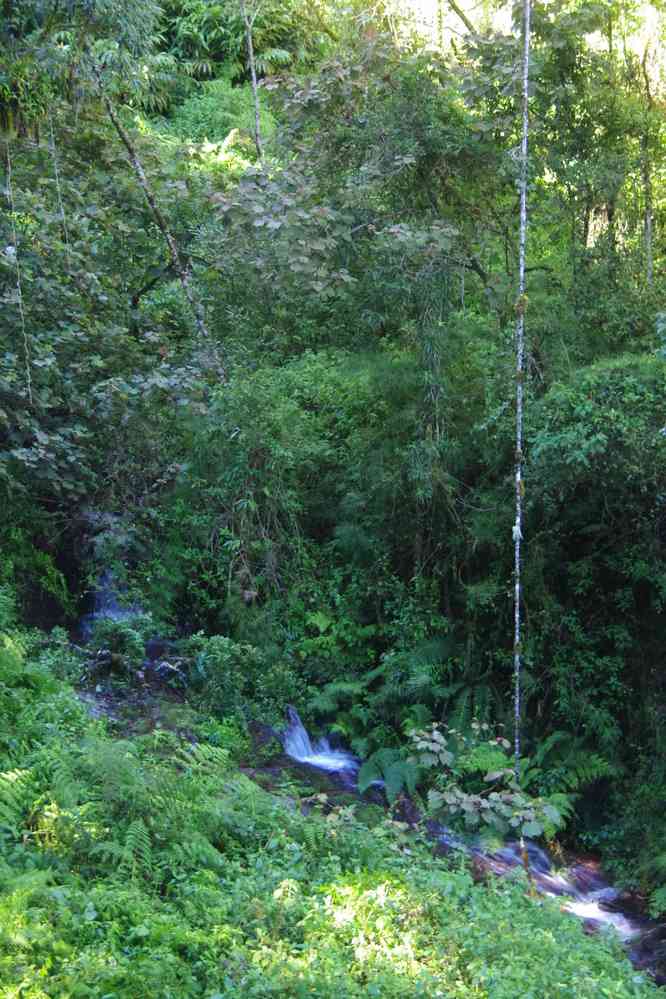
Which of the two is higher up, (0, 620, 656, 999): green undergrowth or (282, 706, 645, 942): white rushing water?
(0, 620, 656, 999): green undergrowth

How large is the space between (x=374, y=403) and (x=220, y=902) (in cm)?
642

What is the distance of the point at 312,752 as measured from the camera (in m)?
9.55

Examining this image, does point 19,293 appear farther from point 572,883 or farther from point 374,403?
point 572,883

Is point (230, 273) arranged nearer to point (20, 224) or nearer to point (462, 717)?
point (20, 224)

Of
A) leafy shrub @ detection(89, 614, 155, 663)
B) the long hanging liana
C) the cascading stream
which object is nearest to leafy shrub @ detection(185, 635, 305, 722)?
the cascading stream

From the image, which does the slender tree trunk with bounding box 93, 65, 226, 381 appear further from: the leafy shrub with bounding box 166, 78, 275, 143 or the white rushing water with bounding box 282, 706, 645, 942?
the leafy shrub with bounding box 166, 78, 275, 143

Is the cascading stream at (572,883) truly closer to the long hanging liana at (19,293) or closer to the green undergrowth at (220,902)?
the green undergrowth at (220,902)

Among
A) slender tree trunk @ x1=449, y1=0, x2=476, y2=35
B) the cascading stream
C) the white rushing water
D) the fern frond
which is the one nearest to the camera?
the fern frond

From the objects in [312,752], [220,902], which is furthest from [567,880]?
[220,902]

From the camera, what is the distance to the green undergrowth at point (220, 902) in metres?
4.27

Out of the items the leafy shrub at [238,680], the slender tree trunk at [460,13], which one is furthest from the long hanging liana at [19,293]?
Answer: the slender tree trunk at [460,13]

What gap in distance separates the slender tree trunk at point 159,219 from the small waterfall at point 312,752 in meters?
3.73

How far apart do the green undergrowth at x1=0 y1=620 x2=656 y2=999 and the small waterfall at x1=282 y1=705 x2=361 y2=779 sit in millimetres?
2567

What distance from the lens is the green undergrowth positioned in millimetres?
4273
